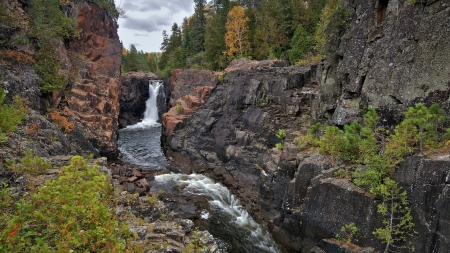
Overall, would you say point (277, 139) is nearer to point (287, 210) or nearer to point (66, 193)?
point (287, 210)

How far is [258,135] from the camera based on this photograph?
21172mm

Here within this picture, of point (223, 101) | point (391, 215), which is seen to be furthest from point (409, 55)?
point (223, 101)

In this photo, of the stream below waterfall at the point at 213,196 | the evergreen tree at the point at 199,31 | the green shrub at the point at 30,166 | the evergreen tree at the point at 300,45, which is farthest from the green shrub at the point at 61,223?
the evergreen tree at the point at 199,31

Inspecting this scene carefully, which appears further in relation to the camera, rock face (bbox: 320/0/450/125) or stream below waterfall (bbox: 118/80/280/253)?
stream below waterfall (bbox: 118/80/280/253)

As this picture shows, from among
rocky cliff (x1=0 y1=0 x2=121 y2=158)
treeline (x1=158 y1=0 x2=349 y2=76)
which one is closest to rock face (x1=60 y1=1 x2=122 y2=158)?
rocky cliff (x1=0 y1=0 x2=121 y2=158)

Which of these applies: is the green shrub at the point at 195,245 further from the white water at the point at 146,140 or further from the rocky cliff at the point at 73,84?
the white water at the point at 146,140

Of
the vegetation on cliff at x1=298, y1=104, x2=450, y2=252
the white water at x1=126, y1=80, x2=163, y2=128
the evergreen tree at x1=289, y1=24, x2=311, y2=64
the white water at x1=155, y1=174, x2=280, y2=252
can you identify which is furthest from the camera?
the white water at x1=126, y1=80, x2=163, y2=128

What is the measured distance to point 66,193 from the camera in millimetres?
5492

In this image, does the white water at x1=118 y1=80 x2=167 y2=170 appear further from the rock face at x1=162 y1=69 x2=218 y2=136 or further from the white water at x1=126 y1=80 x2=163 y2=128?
the rock face at x1=162 y1=69 x2=218 y2=136

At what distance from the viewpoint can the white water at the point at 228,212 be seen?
44.5ft

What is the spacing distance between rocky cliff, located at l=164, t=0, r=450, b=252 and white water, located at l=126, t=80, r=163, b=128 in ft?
64.8

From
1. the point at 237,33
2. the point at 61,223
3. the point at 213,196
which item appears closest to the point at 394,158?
the point at 61,223

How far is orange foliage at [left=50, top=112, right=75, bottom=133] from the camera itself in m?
17.9

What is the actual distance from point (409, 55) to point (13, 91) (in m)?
19.4
